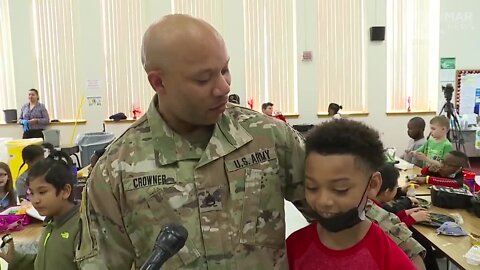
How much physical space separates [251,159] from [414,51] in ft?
25.9

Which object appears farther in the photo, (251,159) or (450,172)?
(450,172)

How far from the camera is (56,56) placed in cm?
820

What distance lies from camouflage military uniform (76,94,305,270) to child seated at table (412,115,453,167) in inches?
140

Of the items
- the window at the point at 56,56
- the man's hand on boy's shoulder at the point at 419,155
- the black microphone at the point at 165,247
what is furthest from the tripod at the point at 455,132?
the black microphone at the point at 165,247

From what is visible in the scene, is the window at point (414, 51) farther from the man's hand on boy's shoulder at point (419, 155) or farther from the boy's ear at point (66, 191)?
the boy's ear at point (66, 191)

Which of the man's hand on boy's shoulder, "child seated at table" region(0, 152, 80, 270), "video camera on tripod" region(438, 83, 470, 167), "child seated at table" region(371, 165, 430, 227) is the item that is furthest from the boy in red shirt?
"video camera on tripod" region(438, 83, 470, 167)

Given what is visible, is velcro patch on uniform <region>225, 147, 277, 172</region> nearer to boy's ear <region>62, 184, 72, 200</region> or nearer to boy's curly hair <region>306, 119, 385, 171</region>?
boy's curly hair <region>306, 119, 385, 171</region>

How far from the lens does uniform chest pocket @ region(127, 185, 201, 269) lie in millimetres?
1105

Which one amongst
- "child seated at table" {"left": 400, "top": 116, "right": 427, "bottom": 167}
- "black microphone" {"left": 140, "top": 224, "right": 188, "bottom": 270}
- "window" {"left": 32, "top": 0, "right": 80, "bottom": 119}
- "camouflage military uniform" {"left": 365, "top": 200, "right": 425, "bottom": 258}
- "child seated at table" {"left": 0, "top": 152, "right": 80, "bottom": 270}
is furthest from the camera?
"window" {"left": 32, "top": 0, "right": 80, "bottom": 119}

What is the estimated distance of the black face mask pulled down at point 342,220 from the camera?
118 cm

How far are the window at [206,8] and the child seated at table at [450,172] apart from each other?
5281 mm

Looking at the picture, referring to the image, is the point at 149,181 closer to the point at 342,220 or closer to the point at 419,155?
the point at 342,220

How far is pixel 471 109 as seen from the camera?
814 cm

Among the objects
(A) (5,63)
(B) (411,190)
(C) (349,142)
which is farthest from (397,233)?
(A) (5,63)
